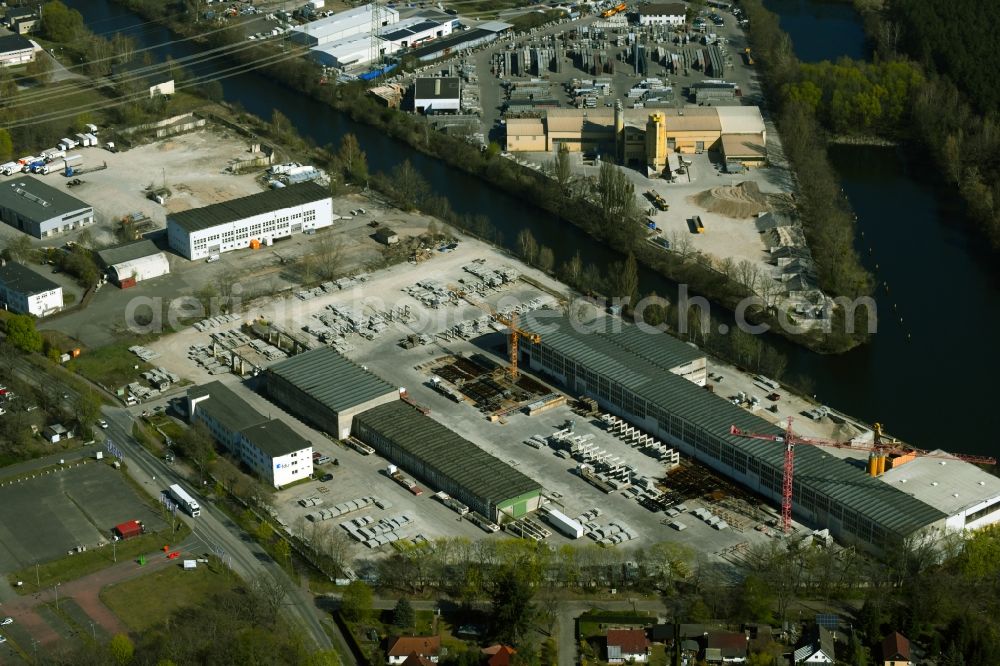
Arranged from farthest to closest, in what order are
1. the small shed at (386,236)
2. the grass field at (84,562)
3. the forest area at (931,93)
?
the forest area at (931,93)
the small shed at (386,236)
the grass field at (84,562)

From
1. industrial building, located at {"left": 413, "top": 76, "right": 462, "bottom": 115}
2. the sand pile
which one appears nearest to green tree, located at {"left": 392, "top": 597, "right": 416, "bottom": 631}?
the sand pile

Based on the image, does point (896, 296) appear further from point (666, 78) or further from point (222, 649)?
point (222, 649)

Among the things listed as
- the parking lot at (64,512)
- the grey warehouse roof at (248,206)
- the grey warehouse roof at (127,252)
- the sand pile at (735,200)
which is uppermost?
the grey warehouse roof at (248,206)

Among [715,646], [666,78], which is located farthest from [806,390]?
[666,78]

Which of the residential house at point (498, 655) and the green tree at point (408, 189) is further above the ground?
the green tree at point (408, 189)

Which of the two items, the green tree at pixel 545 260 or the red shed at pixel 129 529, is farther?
the green tree at pixel 545 260

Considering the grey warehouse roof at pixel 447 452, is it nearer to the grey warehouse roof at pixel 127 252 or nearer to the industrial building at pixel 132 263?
the industrial building at pixel 132 263

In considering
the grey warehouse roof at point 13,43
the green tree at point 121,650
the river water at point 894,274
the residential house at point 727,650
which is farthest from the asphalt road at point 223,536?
the grey warehouse roof at point 13,43
